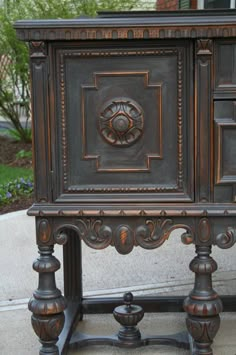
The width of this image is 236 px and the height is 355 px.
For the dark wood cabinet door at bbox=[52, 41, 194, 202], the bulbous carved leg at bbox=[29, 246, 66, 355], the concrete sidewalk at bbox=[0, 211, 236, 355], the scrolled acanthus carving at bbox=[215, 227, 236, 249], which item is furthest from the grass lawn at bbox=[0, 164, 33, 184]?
the scrolled acanthus carving at bbox=[215, 227, 236, 249]

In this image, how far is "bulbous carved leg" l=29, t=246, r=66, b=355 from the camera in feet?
7.67

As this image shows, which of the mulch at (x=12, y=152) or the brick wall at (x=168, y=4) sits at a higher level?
the brick wall at (x=168, y=4)

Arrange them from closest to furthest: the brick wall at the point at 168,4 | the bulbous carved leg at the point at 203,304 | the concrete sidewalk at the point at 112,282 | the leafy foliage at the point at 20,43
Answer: the bulbous carved leg at the point at 203,304 < the concrete sidewalk at the point at 112,282 < the brick wall at the point at 168,4 < the leafy foliage at the point at 20,43

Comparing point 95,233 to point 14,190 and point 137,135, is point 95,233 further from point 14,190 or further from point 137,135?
point 14,190

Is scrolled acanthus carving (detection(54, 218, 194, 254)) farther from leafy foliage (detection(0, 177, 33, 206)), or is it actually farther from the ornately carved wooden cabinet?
leafy foliage (detection(0, 177, 33, 206))

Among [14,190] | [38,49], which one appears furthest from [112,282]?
[14,190]

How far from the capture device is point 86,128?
2.25m

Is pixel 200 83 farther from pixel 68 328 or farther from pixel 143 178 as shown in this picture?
pixel 68 328

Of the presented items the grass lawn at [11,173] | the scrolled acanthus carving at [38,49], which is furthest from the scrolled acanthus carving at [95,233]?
the grass lawn at [11,173]

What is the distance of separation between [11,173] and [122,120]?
589cm

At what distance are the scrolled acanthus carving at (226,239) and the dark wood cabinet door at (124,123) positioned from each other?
18 centimetres

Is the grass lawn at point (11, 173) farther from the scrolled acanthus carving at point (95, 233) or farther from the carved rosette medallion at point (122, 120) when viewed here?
the carved rosette medallion at point (122, 120)

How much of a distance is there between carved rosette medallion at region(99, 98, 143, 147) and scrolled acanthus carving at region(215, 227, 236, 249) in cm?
47

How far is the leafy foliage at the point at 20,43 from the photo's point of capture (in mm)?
8312
